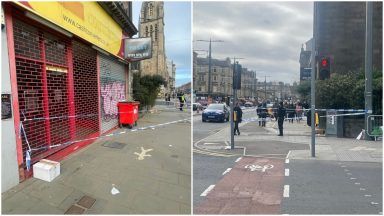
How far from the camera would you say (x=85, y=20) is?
7.84 metres

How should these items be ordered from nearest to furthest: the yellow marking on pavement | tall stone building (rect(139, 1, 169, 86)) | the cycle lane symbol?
the yellow marking on pavement
the cycle lane symbol
tall stone building (rect(139, 1, 169, 86))

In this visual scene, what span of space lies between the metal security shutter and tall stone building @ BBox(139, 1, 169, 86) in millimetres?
1867

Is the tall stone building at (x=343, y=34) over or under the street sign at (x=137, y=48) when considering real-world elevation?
over

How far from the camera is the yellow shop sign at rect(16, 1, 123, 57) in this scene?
232 inches

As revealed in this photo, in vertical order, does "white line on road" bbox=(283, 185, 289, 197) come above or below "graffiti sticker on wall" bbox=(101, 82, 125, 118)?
below

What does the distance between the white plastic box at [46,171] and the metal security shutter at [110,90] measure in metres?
4.61

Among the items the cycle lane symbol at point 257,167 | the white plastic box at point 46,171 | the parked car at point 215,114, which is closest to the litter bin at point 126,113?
the cycle lane symbol at point 257,167

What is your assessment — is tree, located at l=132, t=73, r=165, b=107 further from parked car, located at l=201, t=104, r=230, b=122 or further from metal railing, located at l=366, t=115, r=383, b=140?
metal railing, located at l=366, t=115, r=383, b=140

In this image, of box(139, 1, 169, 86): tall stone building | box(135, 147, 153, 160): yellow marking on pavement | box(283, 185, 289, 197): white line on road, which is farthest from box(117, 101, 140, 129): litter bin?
box(283, 185, 289, 197): white line on road

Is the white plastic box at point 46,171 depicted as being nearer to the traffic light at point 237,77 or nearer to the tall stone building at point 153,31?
the tall stone building at point 153,31

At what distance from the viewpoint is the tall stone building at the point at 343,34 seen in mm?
18203

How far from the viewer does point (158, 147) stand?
7.91m

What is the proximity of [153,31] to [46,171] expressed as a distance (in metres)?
10.3

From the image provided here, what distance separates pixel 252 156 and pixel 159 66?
1319 centimetres
